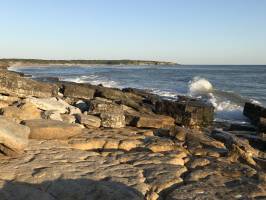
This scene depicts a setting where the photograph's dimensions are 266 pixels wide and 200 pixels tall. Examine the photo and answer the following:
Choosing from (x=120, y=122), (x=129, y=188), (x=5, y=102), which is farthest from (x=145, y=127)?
(x=129, y=188)

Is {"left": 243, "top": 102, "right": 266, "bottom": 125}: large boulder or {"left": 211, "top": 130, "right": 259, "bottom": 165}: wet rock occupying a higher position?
{"left": 211, "top": 130, "right": 259, "bottom": 165}: wet rock

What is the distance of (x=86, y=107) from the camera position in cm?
1161

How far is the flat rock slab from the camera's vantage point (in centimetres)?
796

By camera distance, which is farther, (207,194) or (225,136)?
(225,136)

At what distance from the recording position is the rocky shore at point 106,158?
5.59 m

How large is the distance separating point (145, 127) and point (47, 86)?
320 cm

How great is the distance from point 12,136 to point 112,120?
3687mm

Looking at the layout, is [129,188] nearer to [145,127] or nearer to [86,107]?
[145,127]

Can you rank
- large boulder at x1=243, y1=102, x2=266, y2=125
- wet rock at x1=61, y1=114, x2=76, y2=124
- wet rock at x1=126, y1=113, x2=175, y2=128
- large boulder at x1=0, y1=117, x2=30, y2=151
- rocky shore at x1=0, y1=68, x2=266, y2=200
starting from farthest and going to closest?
large boulder at x1=243, y1=102, x2=266, y2=125 < wet rock at x1=126, y1=113, x2=175, y2=128 < wet rock at x1=61, y1=114, x2=76, y2=124 < large boulder at x1=0, y1=117, x2=30, y2=151 < rocky shore at x1=0, y1=68, x2=266, y2=200

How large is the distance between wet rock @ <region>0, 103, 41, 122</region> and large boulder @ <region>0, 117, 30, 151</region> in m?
1.66

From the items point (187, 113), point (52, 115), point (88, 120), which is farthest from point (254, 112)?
point (52, 115)

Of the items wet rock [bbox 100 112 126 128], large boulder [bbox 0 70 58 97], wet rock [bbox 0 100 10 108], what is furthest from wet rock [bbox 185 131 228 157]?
large boulder [bbox 0 70 58 97]

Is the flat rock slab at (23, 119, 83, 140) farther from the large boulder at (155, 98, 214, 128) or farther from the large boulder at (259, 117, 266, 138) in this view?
the large boulder at (259, 117, 266, 138)

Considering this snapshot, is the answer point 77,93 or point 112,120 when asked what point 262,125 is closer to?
point 77,93
